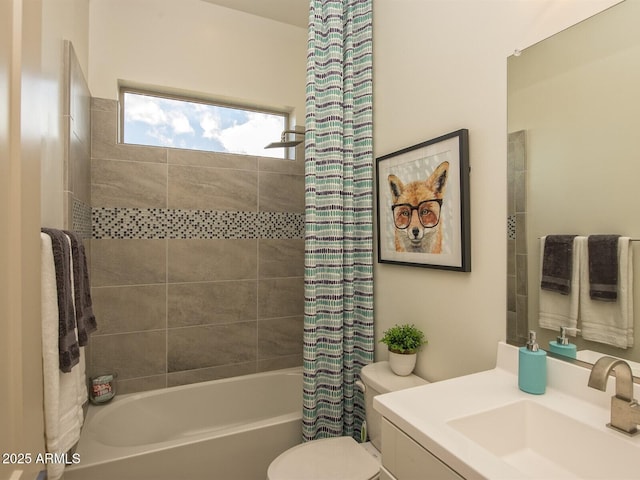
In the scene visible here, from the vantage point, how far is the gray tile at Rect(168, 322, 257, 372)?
2.33m

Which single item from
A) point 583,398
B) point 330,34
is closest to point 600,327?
point 583,398

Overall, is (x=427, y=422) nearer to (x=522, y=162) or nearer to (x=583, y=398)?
(x=583, y=398)

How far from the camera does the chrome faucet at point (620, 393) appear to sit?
83 cm

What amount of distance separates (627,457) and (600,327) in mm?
330

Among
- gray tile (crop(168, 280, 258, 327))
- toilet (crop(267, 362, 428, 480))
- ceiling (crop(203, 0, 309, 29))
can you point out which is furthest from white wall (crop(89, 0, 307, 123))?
toilet (crop(267, 362, 428, 480))

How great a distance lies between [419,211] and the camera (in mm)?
1622

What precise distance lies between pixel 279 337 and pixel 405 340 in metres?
1.27

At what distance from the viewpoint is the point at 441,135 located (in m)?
1.50

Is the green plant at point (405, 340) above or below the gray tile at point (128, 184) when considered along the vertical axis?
below

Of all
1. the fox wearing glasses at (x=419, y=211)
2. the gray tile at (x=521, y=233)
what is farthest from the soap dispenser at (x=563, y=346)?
the fox wearing glasses at (x=419, y=211)

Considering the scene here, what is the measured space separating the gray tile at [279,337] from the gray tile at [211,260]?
0.40 metres

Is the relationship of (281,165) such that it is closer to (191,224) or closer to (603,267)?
(191,224)

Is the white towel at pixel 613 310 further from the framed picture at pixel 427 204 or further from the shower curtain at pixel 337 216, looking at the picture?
the shower curtain at pixel 337 216

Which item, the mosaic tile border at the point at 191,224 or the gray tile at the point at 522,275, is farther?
the mosaic tile border at the point at 191,224
